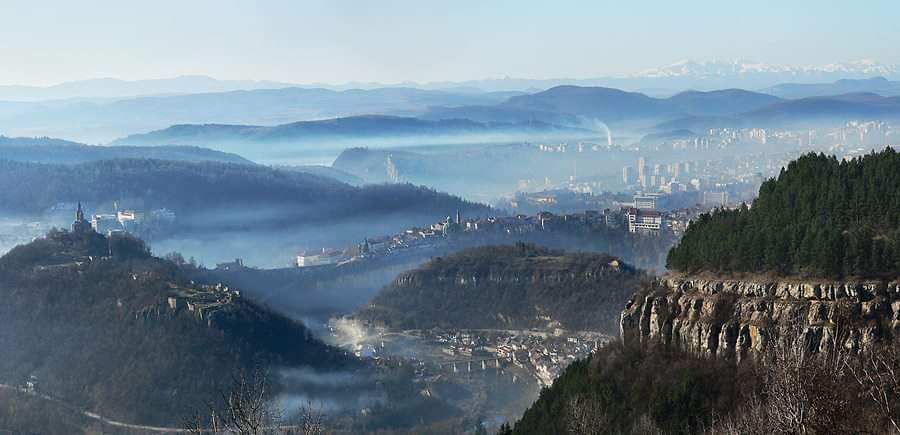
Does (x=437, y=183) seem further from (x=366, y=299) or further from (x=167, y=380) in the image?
(x=167, y=380)

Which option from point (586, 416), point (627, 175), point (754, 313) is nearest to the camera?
point (586, 416)

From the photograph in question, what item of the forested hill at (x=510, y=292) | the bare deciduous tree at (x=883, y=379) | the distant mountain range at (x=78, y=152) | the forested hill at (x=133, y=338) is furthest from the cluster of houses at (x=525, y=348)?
the distant mountain range at (x=78, y=152)

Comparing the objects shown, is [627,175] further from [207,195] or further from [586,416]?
[586,416]

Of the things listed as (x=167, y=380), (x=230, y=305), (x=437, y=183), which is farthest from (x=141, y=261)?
(x=437, y=183)

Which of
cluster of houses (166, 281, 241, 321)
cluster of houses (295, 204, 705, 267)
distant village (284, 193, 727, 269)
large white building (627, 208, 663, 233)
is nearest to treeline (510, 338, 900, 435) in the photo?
Result: cluster of houses (166, 281, 241, 321)

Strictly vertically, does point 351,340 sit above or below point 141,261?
below

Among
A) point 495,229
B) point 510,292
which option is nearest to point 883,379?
point 510,292

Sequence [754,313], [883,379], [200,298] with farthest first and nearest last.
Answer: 1. [200,298]
2. [754,313]
3. [883,379]
